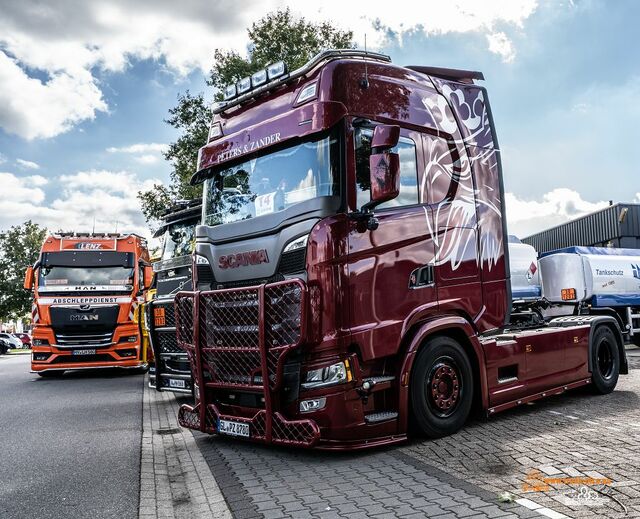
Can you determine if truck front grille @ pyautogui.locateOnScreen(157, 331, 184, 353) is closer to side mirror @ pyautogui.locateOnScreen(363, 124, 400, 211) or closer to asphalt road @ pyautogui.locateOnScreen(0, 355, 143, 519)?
asphalt road @ pyautogui.locateOnScreen(0, 355, 143, 519)

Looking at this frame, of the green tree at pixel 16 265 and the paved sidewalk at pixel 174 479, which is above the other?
the green tree at pixel 16 265

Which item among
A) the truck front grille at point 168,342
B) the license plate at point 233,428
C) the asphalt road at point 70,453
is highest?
the truck front grille at point 168,342

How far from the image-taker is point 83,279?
14.7m

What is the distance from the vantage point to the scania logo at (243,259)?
5.75 meters

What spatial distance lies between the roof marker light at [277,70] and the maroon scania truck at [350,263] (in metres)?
0.03

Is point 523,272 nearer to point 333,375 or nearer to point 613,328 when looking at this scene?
point 613,328

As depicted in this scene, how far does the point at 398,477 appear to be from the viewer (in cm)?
488

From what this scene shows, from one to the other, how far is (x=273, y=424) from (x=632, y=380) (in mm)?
7085

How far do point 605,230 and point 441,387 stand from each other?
26.5 m

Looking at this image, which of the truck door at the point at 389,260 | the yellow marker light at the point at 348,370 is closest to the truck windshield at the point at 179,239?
the truck door at the point at 389,260

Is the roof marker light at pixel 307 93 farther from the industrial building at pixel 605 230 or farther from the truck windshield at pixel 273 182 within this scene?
the industrial building at pixel 605 230

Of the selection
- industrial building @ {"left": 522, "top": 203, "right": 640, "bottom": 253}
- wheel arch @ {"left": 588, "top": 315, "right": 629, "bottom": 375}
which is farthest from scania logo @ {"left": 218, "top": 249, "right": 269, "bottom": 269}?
industrial building @ {"left": 522, "top": 203, "right": 640, "bottom": 253}

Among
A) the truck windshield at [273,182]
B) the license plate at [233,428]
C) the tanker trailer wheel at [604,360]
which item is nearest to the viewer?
the truck windshield at [273,182]

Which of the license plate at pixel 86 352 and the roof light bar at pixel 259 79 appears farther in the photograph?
the license plate at pixel 86 352
